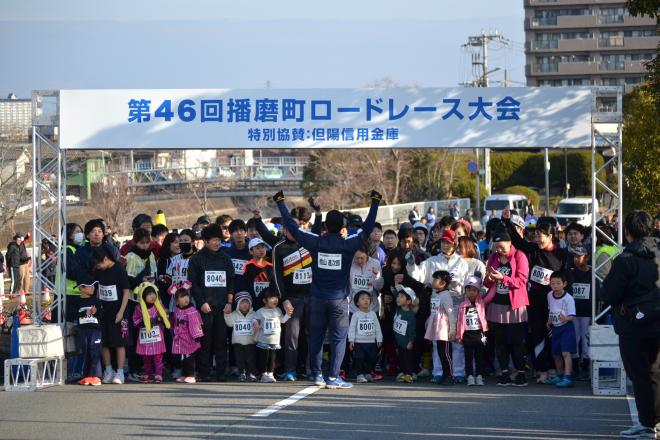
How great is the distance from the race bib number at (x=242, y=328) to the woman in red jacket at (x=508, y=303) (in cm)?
294

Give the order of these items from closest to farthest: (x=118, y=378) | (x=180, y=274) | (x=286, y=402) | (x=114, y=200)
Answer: (x=286, y=402)
(x=118, y=378)
(x=180, y=274)
(x=114, y=200)

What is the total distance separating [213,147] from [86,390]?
10.7ft

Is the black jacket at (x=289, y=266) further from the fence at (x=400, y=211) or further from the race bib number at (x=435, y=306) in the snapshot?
the fence at (x=400, y=211)

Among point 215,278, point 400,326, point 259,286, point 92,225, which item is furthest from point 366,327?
point 92,225

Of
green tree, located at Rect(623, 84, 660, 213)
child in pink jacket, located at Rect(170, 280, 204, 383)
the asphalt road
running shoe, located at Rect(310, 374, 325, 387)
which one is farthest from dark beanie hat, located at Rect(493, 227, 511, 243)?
green tree, located at Rect(623, 84, 660, 213)

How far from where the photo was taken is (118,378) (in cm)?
1231

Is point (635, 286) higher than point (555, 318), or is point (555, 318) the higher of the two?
point (635, 286)

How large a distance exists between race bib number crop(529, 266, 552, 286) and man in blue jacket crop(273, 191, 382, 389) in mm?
2388

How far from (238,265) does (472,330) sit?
3051mm

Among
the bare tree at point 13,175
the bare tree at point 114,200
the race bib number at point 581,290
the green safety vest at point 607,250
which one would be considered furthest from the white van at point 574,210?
the race bib number at point 581,290

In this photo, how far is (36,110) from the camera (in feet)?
41.0

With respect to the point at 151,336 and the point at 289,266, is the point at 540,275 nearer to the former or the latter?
the point at 289,266

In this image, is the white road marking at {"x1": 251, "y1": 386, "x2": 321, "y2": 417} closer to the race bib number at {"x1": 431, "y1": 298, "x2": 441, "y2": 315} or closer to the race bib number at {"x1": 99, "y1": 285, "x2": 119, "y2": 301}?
the race bib number at {"x1": 431, "y1": 298, "x2": 441, "y2": 315}

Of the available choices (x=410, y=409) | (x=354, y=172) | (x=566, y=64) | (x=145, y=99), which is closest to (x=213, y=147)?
(x=145, y=99)
